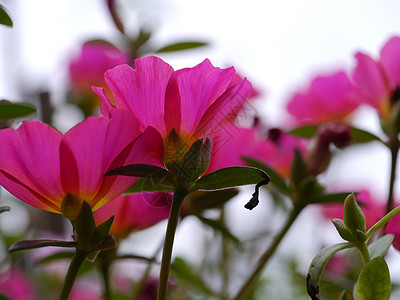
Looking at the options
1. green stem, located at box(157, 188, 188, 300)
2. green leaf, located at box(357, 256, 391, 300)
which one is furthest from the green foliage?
green stem, located at box(157, 188, 188, 300)

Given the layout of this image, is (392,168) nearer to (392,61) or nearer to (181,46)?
(392,61)

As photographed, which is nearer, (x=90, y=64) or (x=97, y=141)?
(x=97, y=141)

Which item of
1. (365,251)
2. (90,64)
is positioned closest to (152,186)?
(365,251)

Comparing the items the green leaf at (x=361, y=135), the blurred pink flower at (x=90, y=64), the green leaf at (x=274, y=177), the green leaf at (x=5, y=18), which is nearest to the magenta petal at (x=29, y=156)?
the green leaf at (x=5, y=18)

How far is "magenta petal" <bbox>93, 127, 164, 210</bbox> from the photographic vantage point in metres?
0.32

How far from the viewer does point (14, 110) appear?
16.1 inches

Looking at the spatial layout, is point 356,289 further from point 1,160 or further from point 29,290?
point 29,290

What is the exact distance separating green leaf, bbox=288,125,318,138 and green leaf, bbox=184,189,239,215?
164mm

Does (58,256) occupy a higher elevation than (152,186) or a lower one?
lower

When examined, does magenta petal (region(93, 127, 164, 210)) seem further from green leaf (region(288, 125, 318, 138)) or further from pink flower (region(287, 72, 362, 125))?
pink flower (region(287, 72, 362, 125))

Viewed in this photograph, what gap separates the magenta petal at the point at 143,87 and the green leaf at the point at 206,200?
13cm

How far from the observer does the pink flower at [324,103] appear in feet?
2.57

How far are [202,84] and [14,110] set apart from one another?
16 centimetres

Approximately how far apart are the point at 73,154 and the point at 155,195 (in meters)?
0.09
